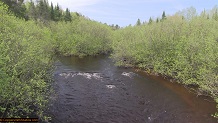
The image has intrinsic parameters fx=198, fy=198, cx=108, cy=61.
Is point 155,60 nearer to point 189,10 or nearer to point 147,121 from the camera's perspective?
point 189,10

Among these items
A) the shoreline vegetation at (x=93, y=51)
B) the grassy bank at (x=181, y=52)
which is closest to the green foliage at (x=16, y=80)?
the shoreline vegetation at (x=93, y=51)

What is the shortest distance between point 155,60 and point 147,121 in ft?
72.4

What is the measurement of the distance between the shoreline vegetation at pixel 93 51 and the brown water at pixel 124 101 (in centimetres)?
Answer: 174

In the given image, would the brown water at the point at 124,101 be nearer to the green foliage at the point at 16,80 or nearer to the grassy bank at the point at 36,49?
the grassy bank at the point at 36,49

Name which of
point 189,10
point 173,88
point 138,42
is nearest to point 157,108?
point 173,88

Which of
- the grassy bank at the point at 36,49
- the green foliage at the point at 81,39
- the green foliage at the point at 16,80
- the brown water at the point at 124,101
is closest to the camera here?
the green foliage at the point at 16,80

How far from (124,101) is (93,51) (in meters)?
39.8

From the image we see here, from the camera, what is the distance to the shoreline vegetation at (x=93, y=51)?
56.5ft

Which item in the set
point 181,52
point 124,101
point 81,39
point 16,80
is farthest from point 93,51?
point 16,80

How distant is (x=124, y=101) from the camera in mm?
25938

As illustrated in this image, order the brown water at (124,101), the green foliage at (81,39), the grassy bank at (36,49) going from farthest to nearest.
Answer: the green foliage at (81,39) → the brown water at (124,101) → the grassy bank at (36,49)

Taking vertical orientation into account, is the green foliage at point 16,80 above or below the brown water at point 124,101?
above

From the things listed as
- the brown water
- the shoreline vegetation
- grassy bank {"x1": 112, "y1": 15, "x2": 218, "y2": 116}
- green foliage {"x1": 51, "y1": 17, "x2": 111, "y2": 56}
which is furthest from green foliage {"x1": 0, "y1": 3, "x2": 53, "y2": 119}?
green foliage {"x1": 51, "y1": 17, "x2": 111, "y2": 56}

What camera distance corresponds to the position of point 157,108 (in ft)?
78.6
